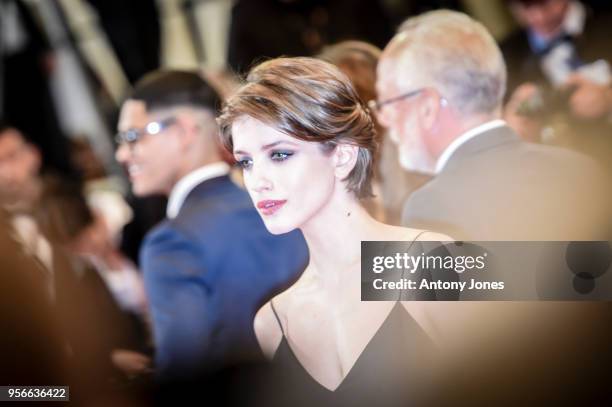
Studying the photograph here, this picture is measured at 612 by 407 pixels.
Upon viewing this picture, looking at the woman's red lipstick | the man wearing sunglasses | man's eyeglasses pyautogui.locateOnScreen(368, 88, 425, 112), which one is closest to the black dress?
the man wearing sunglasses

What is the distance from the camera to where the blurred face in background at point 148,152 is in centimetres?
220

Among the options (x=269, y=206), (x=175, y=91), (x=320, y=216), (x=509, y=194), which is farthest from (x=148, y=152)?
(x=509, y=194)

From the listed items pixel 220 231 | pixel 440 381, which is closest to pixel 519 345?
pixel 440 381

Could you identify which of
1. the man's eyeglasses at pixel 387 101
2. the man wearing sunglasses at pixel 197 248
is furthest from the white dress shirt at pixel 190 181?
the man's eyeglasses at pixel 387 101

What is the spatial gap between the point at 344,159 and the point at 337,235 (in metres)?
0.18

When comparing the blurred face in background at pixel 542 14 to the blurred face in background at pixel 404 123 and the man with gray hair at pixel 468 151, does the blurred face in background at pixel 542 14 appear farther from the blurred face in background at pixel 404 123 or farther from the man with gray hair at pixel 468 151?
the blurred face in background at pixel 404 123

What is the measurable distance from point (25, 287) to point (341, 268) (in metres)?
0.80

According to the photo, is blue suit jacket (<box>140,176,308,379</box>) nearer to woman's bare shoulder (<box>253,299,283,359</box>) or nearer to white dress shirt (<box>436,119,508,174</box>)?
woman's bare shoulder (<box>253,299,283,359</box>)

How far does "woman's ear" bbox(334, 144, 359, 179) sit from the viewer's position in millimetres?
1986

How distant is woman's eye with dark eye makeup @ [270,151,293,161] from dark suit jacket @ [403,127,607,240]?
31cm

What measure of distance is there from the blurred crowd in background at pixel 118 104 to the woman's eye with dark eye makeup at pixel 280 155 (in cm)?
21

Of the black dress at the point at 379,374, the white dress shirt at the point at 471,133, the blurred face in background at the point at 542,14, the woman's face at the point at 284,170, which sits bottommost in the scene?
the black dress at the point at 379,374

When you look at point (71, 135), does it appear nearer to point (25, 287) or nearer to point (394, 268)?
point (25, 287)

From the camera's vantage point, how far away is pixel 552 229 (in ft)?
6.88
